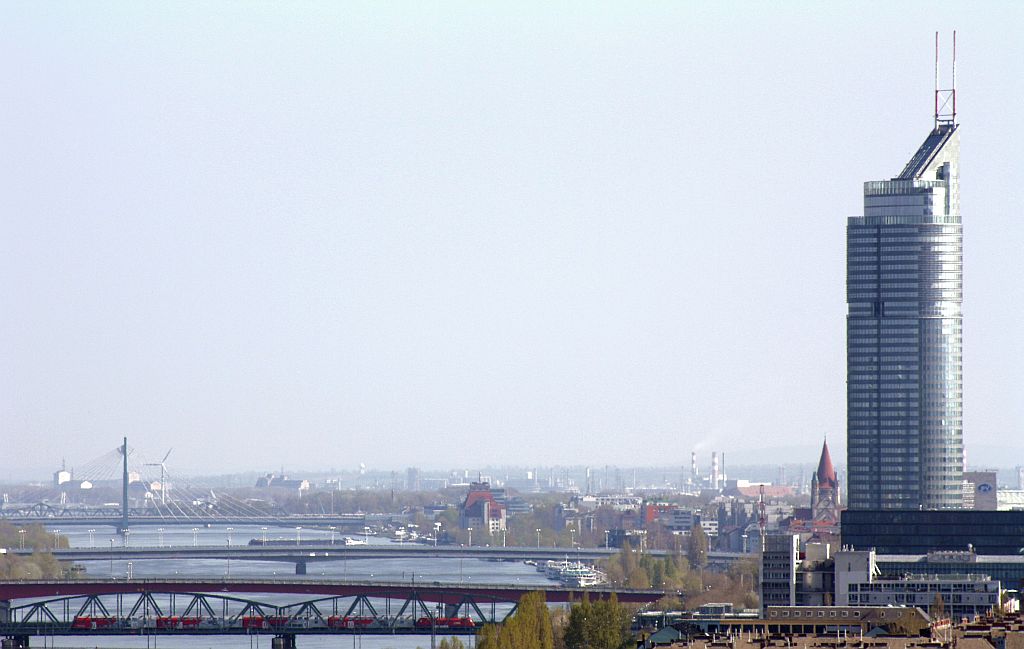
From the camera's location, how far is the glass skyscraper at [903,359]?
12100 centimetres

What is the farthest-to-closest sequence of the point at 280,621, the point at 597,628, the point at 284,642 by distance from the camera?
1. the point at 280,621
2. the point at 284,642
3. the point at 597,628

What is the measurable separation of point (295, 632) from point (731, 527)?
3937 inches

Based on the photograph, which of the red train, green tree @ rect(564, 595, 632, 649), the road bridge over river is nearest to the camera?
green tree @ rect(564, 595, 632, 649)

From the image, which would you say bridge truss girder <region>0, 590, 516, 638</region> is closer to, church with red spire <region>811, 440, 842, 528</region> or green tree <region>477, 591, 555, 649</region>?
green tree <region>477, 591, 555, 649</region>

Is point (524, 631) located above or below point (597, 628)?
above

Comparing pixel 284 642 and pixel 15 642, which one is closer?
pixel 284 642

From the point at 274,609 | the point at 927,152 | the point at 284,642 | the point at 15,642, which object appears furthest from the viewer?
the point at 927,152

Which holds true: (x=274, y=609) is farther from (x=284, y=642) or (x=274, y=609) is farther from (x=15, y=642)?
(x=15, y=642)

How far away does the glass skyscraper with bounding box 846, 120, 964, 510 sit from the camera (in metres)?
121

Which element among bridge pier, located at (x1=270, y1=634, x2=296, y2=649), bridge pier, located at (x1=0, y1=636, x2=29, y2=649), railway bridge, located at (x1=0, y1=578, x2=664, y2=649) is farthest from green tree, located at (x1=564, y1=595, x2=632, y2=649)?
bridge pier, located at (x1=0, y1=636, x2=29, y2=649)

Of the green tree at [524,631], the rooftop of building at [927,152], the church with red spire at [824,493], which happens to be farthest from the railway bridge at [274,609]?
the church with red spire at [824,493]

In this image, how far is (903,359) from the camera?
121188 millimetres

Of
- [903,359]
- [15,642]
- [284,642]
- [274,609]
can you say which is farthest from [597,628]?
[903,359]

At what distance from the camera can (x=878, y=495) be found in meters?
122
